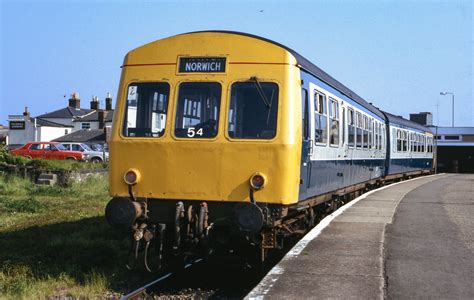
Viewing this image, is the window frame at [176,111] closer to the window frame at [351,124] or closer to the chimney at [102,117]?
Answer: the window frame at [351,124]

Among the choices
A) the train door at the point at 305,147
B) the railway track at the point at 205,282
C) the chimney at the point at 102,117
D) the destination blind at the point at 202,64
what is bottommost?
the railway track at the point at 205,282

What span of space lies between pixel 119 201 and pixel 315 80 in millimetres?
3472

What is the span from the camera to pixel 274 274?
6941 mm

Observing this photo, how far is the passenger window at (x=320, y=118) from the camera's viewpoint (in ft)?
29.5

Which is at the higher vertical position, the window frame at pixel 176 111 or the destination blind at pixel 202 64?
the destination blind at pixel 202 64

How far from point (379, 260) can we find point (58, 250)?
5535 mm

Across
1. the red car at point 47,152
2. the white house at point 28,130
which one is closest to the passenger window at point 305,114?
the red car at point 47,152

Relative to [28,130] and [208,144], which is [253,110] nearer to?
[208,144]

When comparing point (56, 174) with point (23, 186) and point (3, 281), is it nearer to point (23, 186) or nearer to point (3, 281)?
point (23, 186)

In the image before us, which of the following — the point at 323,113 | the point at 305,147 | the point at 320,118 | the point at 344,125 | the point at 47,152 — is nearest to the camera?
the point at 305,147

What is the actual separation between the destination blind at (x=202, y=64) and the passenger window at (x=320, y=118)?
184cm

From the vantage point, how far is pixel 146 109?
7988 mm

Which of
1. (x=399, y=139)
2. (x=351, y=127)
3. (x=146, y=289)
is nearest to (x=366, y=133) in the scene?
(x=351, y=127)

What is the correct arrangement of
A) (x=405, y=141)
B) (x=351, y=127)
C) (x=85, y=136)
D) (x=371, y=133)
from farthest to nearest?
(x=85, y=136) < (x=405, y=141) < (x=371, y=133) < (x=351, y=127)
